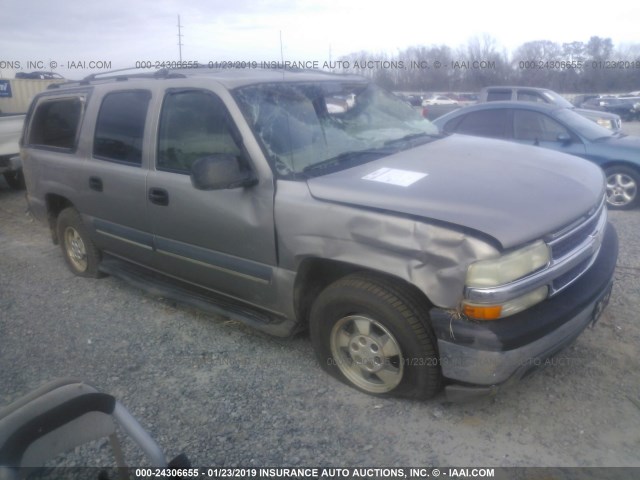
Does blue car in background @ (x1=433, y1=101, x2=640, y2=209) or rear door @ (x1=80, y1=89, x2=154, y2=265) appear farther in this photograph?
blue car in background @ (x1=433, y1=101, x2=640, y2=209)

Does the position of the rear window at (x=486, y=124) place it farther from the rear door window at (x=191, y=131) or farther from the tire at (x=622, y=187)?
the rear door window at (x=191, y=131)

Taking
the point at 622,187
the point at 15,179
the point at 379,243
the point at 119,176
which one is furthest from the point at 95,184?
the point at 622,187

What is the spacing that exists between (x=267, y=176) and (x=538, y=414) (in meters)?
1.98

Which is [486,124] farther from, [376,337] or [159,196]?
[376,337]

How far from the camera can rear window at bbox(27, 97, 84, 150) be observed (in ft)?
15.3

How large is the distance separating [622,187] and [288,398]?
6037 millimetres

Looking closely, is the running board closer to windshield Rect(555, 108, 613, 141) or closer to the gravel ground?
the gravel ground

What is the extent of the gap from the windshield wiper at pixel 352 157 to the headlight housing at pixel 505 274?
3.86ft

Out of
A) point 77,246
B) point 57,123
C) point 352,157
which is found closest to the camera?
point 352,157

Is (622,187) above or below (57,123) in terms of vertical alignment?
below

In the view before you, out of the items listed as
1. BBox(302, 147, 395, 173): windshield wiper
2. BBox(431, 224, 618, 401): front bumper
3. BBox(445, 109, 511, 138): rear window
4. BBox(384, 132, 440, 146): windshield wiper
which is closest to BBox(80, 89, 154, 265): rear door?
BBox(302, 147, 395, 173): windshield wiper

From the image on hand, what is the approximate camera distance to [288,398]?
313 cm

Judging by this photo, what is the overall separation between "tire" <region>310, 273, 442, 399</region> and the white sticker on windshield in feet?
1.70

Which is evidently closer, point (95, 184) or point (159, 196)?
point (159, 196)
